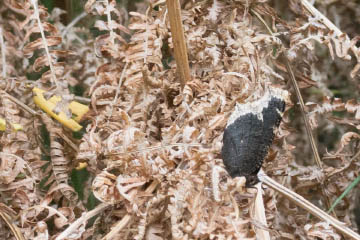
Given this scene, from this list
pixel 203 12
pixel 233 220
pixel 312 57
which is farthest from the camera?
pixel 312 57

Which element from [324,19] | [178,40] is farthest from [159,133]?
[324,19]

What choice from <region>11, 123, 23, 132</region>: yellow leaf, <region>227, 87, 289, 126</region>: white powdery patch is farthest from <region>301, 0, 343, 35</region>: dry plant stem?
<region>11, 123, 23, 132</region>: yellow leaf

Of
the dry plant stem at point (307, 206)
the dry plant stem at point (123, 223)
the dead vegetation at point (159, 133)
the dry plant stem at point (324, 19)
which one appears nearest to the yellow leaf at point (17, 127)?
the dead vegetation at point (159, 133)

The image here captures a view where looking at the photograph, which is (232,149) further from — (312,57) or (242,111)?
(312,57)

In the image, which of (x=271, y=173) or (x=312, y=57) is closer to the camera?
(x=271, y=173)

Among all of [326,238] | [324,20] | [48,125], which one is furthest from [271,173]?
[48,125]

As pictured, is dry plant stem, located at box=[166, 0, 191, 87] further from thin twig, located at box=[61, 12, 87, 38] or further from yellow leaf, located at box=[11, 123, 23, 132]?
thin twig, located at box=[61, 12, 87, 38]

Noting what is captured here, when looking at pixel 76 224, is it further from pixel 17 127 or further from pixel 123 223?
A: pixel 17 127
